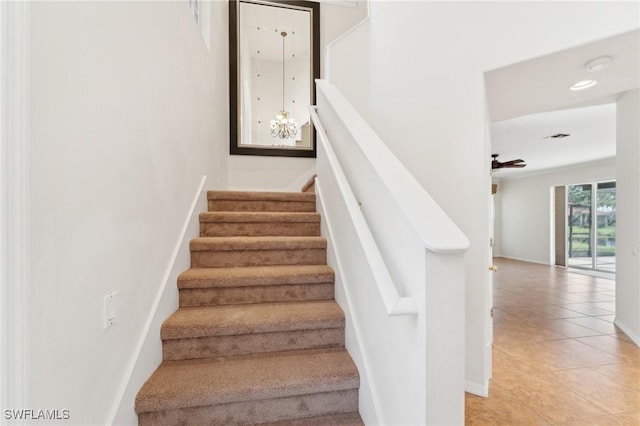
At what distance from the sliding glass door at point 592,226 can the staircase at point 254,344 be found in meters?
7.89

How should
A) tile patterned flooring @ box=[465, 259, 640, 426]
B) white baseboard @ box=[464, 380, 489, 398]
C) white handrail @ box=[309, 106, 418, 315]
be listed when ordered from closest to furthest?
white handrail @ box=[309, 106, 418, 315] < tile patterned flooring @ box=[465, 259, 640, 426] < white baseboard @ box=[464, 380, 489, 398]

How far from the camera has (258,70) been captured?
4605 mm

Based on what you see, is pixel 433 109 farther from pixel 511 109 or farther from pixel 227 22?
pixel 227 22

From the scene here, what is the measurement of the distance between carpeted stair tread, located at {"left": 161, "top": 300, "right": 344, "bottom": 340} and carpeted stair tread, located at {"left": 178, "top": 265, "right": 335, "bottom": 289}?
14cm

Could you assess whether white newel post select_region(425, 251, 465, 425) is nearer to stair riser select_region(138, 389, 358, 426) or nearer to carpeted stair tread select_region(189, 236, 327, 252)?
stair riser select_region(138, 389, 358, 426)

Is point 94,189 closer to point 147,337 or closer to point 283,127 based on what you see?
point 147,337

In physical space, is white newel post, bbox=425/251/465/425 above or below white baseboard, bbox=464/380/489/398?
above

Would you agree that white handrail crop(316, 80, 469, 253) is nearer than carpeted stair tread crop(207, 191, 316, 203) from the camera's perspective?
Yes

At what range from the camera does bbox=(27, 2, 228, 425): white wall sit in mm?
765

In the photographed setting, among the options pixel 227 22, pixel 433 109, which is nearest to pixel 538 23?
pixel 433 109

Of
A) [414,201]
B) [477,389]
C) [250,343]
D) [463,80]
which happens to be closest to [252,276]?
[250,343]

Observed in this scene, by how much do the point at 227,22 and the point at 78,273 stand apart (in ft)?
12.4

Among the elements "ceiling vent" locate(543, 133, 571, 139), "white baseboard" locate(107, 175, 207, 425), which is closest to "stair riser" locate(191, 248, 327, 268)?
"white baseboard" locate(107, 175, 207, 425)

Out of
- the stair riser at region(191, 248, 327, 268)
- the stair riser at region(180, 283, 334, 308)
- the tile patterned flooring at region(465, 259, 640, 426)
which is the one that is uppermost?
the stair riser at region(191, 248, 327, 268)
